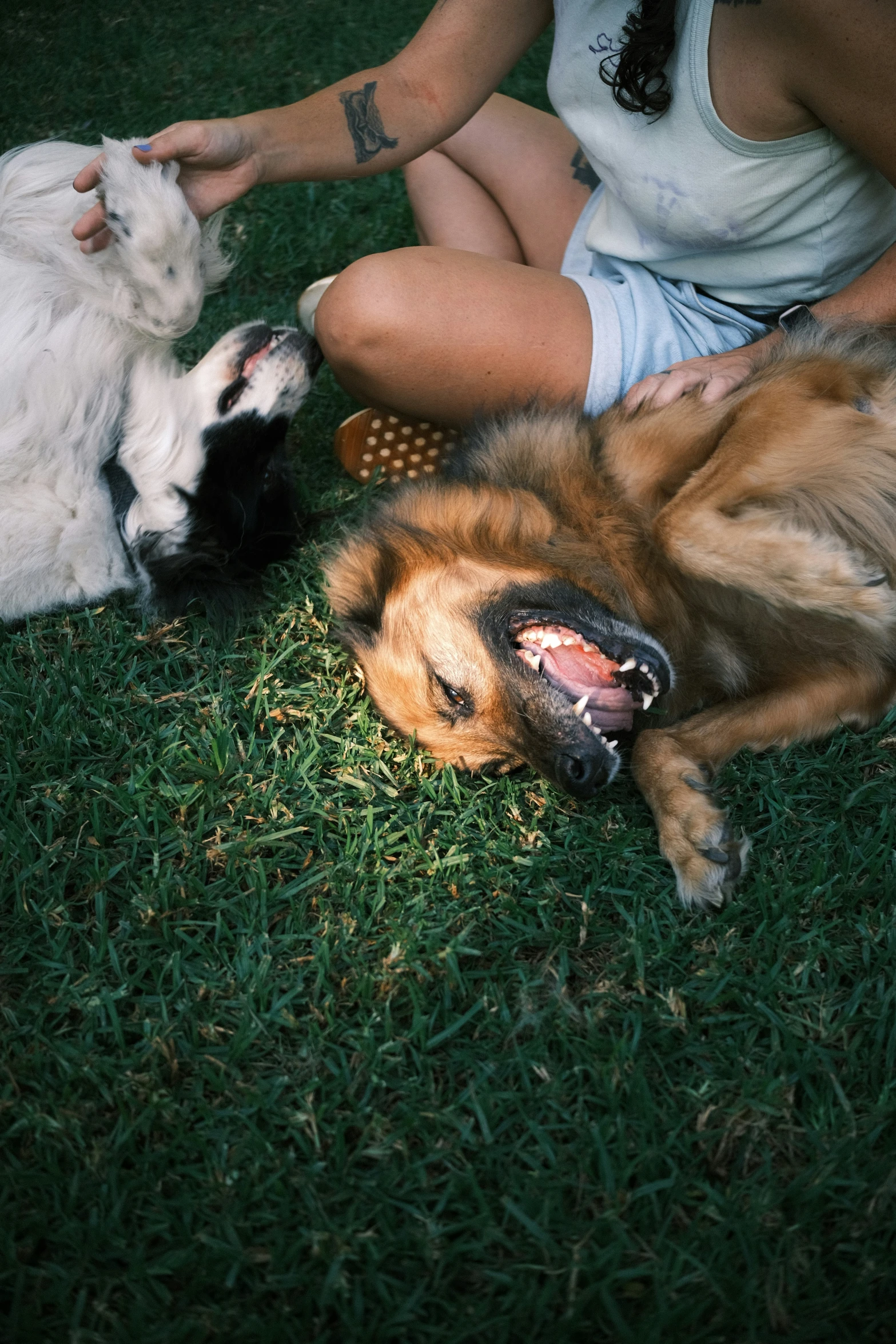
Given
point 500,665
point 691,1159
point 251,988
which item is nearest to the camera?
point 691,1159

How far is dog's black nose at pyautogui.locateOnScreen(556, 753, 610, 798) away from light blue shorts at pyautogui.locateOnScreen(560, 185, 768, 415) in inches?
51.4

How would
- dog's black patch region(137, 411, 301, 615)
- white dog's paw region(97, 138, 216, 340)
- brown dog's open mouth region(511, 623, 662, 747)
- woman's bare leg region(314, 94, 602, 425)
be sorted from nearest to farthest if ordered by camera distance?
brown dog's open mouth region(511, 623, 662, 747), white dog's paw region(97, 138, 216, 340), dog's black patch region(137, 411, 301, 615), woman's bare leg region(314, 94, 602, 425)

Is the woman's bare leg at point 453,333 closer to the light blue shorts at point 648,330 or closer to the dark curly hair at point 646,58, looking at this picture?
the light blue shorts at point 648,330

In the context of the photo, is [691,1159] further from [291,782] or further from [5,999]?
[5,999]

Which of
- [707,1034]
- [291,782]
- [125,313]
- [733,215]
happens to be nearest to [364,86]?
[125,313]

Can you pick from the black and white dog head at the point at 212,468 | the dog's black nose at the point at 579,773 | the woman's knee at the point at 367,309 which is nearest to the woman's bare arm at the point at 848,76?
the woman's knee at the point at 367,309

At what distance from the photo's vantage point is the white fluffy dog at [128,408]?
278 centimetres

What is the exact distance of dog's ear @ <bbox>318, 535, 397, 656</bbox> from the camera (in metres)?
2.75

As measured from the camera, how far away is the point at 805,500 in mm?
2455

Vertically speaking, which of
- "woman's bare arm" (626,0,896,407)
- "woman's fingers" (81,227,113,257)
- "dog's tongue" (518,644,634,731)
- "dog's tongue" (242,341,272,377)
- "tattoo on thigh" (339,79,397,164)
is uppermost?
"woman's bare arm" (626,0,896,407)

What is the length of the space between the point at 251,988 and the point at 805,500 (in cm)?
187

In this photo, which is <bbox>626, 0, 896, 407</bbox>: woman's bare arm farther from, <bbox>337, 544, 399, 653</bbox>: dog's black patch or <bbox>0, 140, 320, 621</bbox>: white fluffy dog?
<bbox>0, 140, 320, 621</bbox>: white fluffy dog

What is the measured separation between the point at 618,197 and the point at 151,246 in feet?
5.07

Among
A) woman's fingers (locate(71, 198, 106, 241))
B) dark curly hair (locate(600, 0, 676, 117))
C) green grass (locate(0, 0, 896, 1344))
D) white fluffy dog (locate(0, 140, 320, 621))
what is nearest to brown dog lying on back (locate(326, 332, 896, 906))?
green grass (locate(0, 0, 896, 1344))
